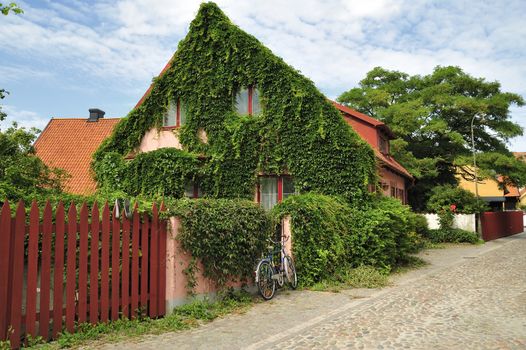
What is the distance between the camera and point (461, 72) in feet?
112

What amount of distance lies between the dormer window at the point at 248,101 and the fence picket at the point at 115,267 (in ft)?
31.8

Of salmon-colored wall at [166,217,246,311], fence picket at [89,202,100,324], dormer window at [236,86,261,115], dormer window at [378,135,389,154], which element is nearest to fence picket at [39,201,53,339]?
fence picket at [89,202,100,324]

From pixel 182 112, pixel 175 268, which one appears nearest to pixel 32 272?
pixel 175 268

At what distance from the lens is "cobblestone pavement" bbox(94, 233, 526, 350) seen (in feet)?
19.7

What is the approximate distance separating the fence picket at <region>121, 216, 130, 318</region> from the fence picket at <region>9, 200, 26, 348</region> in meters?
1.48

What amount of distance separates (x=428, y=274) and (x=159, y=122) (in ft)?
35.6

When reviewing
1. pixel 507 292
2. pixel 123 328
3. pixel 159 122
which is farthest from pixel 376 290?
A: pixel 159 122

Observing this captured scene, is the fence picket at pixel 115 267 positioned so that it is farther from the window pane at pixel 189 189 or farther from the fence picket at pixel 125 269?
the window pane at pixel 189 189

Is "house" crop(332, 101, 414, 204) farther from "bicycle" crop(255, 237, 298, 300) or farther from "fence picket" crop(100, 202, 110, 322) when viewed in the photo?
"fence picket" crop(100, 202, 110, 322)

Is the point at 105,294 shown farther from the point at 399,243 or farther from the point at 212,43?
the point at 212,43

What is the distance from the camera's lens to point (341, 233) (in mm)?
12211

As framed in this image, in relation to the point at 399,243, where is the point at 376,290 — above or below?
below

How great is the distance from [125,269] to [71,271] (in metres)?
0.87

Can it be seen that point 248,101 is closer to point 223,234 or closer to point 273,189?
point 273,189
